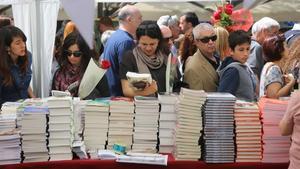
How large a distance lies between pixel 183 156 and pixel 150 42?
0.95 metres

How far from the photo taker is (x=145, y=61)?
3.84 metres

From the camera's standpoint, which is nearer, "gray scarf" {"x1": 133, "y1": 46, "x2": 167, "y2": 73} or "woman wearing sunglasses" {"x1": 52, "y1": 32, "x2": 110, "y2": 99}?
"gray scarf" {"x1": 133, "y1": 46, "x2": 167, "y2": 73}

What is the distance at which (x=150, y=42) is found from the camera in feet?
12.5

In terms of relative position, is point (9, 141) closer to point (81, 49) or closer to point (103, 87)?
point (103, 87)

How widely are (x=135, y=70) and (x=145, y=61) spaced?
104 millimetres

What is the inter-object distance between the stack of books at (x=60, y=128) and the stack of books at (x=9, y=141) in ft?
0.66

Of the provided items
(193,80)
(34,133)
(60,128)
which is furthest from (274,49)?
(34,133)

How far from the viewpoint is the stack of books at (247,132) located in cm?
328

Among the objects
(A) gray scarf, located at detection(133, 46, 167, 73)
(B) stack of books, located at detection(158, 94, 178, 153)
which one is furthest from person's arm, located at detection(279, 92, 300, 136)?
(A) gray scarf, located at detection(133, 46, 167, 73)

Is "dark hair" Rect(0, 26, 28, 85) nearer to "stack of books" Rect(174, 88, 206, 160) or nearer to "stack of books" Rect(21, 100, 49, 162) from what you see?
"stack of books" Rect(21, 100, 49, 162)

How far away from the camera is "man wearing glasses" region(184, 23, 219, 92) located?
3.98 metres

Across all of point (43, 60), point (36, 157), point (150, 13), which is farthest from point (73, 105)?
point (150, 13)

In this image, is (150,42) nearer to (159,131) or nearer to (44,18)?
(159,131)

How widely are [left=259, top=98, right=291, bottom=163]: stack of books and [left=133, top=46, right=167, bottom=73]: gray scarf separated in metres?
0.91
